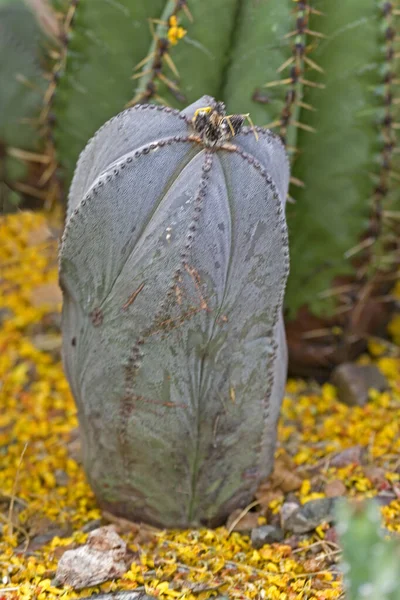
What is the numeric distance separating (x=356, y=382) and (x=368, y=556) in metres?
1.43

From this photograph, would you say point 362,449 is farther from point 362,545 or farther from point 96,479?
point 362,545

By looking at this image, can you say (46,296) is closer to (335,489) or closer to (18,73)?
(18,73)

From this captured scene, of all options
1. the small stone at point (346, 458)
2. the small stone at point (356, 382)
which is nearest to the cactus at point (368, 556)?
the small stone at point (346, 458)

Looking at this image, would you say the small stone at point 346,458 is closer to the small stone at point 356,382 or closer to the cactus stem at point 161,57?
the small stone at point 356,382

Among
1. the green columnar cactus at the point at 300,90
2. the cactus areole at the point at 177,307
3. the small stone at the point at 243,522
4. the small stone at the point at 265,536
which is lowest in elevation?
the small stone at the point at 265,536

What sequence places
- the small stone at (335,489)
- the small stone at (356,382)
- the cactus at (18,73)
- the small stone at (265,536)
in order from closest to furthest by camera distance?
the small stone at (265,536) → the small stone at (335,489) → the small stone at (356,382) → the cactus at (18,73)

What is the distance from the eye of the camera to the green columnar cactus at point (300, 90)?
175 cm

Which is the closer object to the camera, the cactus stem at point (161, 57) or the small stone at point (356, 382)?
the cactus stem at point (161, 57)

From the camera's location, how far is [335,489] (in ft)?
5.52

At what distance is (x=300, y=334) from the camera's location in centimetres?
226

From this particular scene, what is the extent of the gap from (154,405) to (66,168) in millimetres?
926

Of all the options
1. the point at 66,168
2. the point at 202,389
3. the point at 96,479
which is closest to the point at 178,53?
the point at 66,168

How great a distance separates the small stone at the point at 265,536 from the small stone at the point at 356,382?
2.13 feet

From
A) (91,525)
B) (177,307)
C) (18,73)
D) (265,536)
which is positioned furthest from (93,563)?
(18,73)
